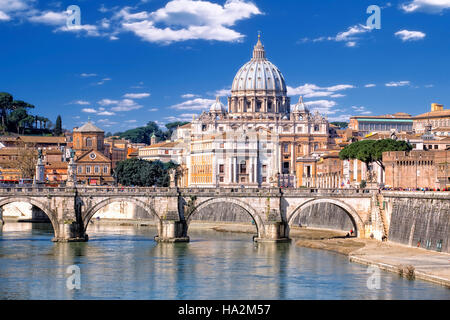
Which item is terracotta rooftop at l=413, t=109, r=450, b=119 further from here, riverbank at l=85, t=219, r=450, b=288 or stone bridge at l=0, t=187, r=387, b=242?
stone bridge at l=0, t=187, r=387, b=242

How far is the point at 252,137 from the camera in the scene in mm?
158125

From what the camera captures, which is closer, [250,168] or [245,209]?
[245,209]

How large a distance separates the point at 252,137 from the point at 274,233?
9361 cm

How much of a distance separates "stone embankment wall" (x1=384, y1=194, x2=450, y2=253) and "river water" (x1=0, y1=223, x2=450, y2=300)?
507cm

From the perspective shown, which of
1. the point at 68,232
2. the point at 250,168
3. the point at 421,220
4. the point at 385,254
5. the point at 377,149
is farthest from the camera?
the point at 250,168

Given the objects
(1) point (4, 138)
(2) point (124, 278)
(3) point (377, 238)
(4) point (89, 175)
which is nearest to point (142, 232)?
(3) point (377, 238)

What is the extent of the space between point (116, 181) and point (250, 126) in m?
61.5

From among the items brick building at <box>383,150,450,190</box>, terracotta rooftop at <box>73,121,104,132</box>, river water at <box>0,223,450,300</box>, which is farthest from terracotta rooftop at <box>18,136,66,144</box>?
brick building at <box>383,150,450,190</box>

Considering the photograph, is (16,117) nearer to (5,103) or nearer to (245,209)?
(5,103)

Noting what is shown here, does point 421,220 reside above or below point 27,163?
below

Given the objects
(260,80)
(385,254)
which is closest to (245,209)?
(385,254)

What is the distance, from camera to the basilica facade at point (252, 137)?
15412cm
